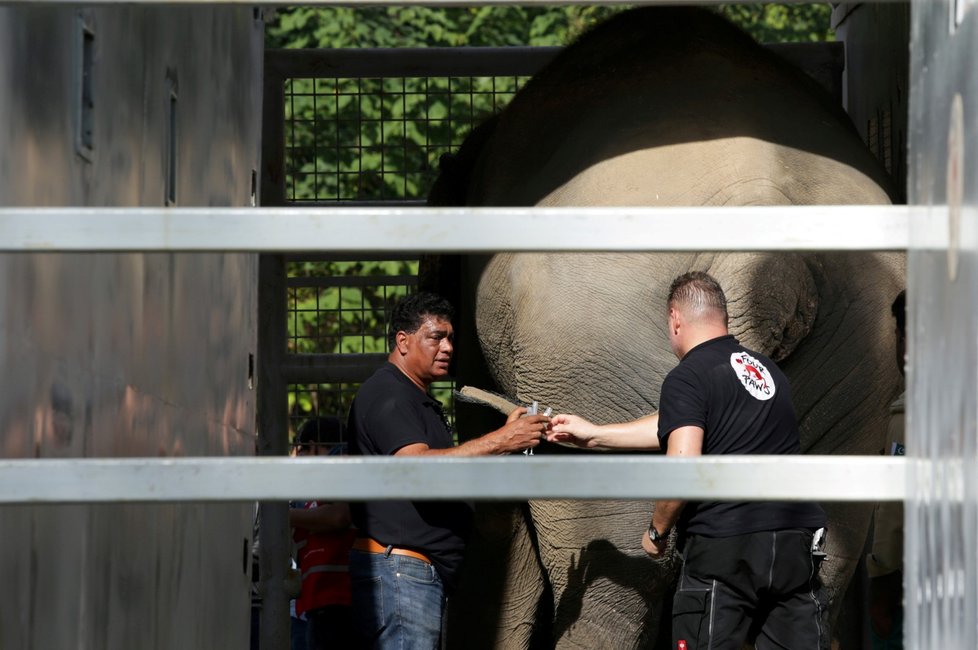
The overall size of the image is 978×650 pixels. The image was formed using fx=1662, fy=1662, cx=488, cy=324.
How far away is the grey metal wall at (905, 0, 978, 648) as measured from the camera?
197 cm

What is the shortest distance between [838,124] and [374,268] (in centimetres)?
914

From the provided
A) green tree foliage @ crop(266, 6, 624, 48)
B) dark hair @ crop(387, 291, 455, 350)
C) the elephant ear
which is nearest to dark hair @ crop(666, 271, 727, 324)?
the elephant ear

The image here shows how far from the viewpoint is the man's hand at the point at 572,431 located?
459 cm

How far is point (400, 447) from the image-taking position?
4789mm

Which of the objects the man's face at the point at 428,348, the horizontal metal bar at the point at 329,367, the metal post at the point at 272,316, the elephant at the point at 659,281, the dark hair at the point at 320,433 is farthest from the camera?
the dark hair at the point at 320,433

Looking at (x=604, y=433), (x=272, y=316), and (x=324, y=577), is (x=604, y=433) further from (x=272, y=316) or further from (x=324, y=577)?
(x=272, y=316)

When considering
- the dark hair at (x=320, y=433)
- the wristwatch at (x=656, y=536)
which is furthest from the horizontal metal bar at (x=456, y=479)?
the dark hair at (x=320, y=433)

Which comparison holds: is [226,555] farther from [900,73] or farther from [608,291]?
[900,73]

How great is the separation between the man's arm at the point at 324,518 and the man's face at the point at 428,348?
1025 millimetres

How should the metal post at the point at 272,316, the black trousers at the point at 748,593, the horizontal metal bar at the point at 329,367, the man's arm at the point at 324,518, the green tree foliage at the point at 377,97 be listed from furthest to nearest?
the green tree foliage at the point at 377,97, the horizontal metal bar at the point at 329,367, the metal post at the point at 272,316, the man's arm at the point at 324,518, the black trousers at the point at 748,593

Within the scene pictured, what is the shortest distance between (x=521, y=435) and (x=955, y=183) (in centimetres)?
270

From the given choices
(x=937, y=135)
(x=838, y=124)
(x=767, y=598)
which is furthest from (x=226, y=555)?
(x=937, y=135)

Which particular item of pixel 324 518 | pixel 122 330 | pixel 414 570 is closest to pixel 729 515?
pixel 414 570

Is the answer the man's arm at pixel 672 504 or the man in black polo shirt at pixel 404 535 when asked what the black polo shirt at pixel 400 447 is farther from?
the man's arm at pixel 672 504
